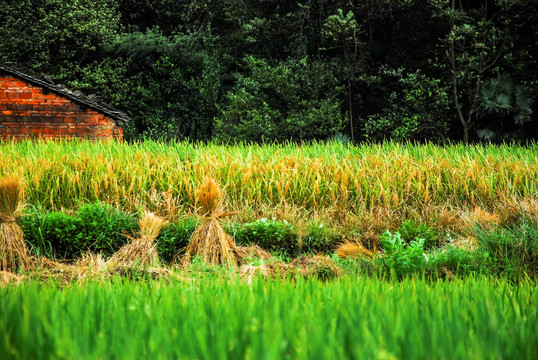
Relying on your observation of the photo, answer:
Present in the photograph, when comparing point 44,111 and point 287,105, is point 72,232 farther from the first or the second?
point 287,105

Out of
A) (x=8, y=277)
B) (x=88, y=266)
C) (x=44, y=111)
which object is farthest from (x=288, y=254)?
(x=44, y=111)

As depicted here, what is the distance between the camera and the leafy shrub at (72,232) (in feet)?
18.5

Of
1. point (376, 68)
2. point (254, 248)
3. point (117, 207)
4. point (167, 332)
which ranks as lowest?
point (254, 248)

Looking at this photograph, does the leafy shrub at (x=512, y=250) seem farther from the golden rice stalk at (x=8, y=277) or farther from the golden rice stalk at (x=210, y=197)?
the golden rice stalk at (x=8, y=277)

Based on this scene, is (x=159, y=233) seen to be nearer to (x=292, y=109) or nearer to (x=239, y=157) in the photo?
(x=239, y=157)

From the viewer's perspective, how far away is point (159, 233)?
19.0 feet

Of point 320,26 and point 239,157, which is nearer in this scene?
point 239,157

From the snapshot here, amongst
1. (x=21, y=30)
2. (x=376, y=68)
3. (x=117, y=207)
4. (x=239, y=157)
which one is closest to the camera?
(x=117, y=207)

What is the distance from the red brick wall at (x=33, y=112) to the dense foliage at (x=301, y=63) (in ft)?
16.3

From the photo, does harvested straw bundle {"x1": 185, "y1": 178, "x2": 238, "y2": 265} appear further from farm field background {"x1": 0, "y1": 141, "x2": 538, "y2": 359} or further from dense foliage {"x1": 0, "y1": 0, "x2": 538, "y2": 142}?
dense foliage {"x1": 0, "y1": 0, "x2": 538, "y2": 142}

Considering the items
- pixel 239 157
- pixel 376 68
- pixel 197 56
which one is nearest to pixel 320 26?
pixel 376 68

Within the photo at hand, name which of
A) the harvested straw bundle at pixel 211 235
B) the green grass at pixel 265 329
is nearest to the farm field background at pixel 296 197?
the harvested straw bundle at pixel 211 235

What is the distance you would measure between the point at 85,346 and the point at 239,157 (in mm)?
6121

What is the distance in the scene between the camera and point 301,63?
1661cm
